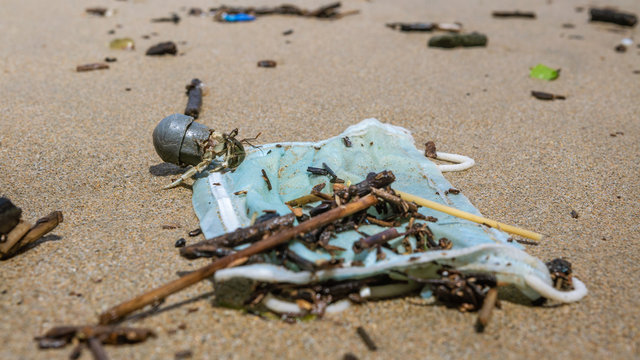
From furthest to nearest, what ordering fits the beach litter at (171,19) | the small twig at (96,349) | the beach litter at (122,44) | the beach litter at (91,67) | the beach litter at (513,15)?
the beach litter at (513,15)
the beach litter at (171,19)
the beach litter at (122,44)
the beach litter at (91,67)
the small twig at (96,349)

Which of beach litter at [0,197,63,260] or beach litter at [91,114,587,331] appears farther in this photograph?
beach litter at [0,197,63,260]

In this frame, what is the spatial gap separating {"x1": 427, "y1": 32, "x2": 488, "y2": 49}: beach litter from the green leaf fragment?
0.99 m

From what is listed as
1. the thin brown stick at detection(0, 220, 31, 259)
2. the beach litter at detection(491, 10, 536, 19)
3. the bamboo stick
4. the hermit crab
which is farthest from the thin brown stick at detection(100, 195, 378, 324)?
the beach litter at detection(491, 10, 536, 19)

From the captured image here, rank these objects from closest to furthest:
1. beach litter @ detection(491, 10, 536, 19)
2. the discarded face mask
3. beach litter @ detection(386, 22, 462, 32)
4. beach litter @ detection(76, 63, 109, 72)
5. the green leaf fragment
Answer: the discarded face mask → beach litter @ detection(76, 63, 109, 72) → the green leaf fragment → beach litter @ detection(386, 22, 462, 32) → beach litter @ detection(491, 10, 536, 19)

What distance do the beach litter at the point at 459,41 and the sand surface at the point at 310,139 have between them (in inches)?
6.7

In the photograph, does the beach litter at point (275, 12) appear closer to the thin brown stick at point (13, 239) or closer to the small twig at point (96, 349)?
the thin brown stick at point (13, 239)

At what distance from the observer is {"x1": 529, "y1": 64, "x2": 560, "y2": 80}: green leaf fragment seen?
5457 millimetres

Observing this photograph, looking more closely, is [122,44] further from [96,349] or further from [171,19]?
[96,349]

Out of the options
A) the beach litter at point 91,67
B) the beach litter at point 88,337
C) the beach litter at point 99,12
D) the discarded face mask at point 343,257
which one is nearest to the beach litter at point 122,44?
the beach litter at point 91,67

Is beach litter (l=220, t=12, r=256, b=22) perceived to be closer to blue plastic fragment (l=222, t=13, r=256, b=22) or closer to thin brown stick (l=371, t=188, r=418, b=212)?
blue plastic fragment (l=222, t=13, r=256, b=22)

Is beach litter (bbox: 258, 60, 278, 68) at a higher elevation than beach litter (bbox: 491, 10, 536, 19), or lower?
lower

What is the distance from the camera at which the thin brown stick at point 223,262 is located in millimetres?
2186

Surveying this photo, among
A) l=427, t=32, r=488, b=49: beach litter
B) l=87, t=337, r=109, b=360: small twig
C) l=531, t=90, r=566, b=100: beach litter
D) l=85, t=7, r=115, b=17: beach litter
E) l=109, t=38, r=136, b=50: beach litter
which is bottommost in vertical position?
l=531, t=90, r=566, b=100: beach litter

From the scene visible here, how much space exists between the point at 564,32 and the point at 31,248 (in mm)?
7341
